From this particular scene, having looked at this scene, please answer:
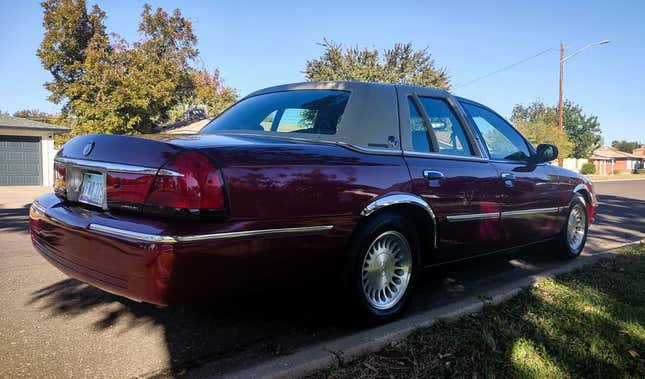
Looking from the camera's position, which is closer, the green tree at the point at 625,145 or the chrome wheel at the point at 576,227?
the chrome wheel at the point at 576,227

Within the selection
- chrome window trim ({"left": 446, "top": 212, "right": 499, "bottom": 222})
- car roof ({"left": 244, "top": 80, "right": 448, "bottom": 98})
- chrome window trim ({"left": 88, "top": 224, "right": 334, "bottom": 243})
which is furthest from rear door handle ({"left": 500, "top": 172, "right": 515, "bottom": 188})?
chrome window trim ({"left": 88, "top": 224, "right": 334, "bottom": 243})

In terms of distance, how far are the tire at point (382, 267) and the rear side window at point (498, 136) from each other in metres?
1.43

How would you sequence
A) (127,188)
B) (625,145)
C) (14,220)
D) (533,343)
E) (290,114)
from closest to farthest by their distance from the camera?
(127,188) < (533,343) < (290,114) < (14,220) < (625,145)

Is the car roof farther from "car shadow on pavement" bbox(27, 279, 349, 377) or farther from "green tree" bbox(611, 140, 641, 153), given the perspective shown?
"green tree" bbox(611, 140, 641, 153)

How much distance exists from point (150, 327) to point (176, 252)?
1.21 meters

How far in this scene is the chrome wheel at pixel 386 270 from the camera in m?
3.09

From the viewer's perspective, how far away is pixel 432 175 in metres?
3.36

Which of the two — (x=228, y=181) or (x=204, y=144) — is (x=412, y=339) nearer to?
(x=228, y=181)

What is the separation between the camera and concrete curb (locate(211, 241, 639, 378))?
7.77 feet

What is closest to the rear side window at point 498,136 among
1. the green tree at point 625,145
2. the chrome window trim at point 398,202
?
the chrome window trim at point 398,202

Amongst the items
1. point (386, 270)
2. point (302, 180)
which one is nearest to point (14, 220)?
point (386, 270)

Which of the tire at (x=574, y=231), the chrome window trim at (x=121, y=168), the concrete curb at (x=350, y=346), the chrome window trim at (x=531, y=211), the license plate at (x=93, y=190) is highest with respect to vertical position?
the chrome window trim at (x=121, y=168)

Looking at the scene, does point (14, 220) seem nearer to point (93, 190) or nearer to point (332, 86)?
point (93, 190)

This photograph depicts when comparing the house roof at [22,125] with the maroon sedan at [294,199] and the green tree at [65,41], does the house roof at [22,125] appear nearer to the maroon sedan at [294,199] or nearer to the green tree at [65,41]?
the green tree at [65,41]
